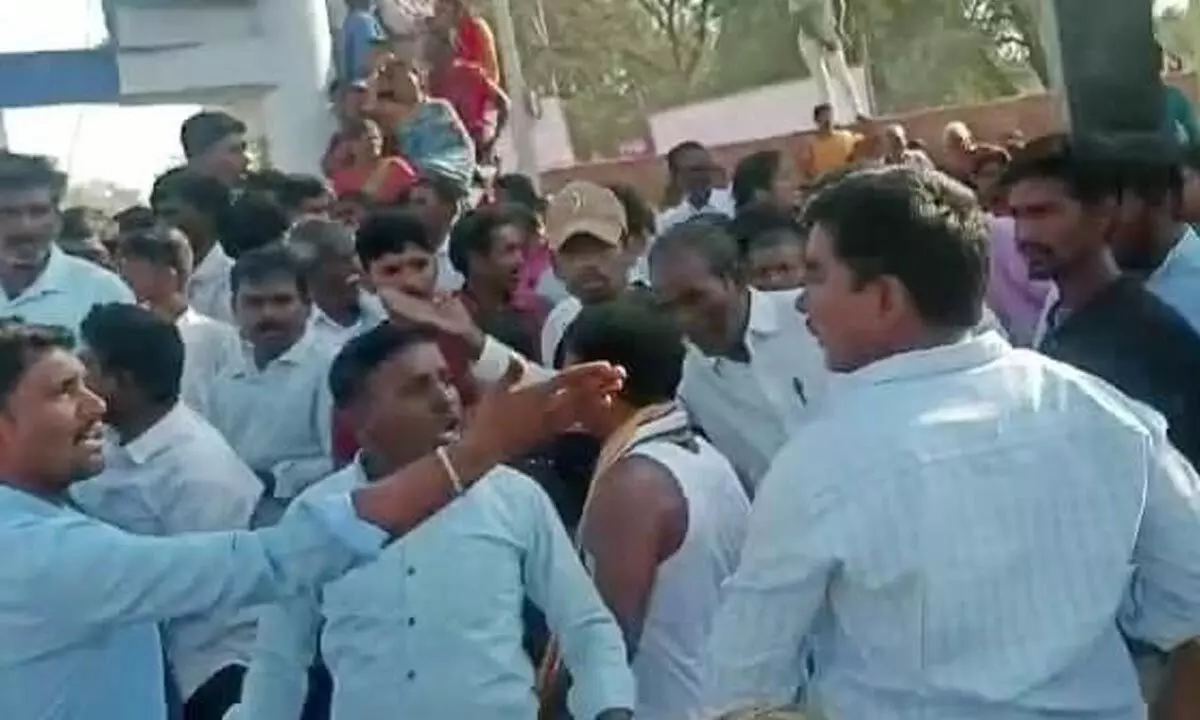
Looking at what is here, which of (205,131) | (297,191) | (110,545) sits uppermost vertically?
(205,131)

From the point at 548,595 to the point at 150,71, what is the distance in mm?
9436

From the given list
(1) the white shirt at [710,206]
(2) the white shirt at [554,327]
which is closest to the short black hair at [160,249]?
(2) the white shirt at [554,327]

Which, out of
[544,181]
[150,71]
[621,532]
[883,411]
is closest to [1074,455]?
[883,411]

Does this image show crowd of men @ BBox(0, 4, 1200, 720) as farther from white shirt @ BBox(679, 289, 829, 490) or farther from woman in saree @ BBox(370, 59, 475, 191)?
woman in saree @ BBox(370, 59, 475, 191)

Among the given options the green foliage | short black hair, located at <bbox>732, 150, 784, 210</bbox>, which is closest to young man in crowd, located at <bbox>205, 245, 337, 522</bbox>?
short black hair, located at <bbox>732, 150, 784, 210</bbox>

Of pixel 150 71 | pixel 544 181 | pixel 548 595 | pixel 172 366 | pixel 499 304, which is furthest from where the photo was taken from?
pixel 544 181

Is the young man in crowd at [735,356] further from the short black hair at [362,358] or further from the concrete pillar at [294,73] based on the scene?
the concrete pillar at [294,73]

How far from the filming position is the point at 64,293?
6.92m

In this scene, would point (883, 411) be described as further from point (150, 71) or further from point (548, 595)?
point (150, 71)

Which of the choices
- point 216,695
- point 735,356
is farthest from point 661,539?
point 735,356

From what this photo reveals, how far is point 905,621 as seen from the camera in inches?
129

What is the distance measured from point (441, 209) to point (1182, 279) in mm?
3560

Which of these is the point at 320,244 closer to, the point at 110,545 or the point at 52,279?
the point at 52,279

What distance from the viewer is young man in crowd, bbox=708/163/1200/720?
3.25 meters
